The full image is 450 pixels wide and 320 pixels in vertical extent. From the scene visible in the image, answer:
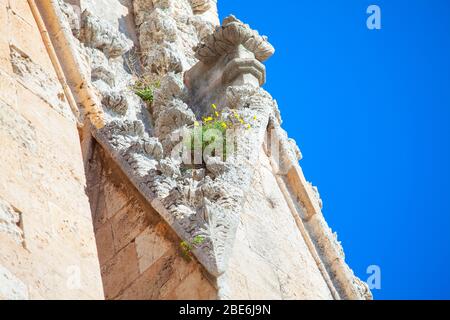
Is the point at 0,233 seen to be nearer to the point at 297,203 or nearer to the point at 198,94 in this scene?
the point at 297,203

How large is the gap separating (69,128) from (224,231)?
1363 millimetres

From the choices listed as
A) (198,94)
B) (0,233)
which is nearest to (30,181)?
(0,233)

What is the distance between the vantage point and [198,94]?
10.8 meters

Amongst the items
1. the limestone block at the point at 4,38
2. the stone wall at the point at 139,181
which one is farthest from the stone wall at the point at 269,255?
the limestone block at the point at 4,38

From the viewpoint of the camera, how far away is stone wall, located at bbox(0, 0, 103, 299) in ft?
20.3

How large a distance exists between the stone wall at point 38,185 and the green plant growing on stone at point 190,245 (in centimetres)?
64

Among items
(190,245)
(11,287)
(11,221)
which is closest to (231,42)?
(190,245)

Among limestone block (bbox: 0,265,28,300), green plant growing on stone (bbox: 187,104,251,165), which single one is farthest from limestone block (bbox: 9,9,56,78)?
limestone block (bbox: 0,265,28,300)

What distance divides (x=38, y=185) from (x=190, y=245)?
1.06 m

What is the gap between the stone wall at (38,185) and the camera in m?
6.18

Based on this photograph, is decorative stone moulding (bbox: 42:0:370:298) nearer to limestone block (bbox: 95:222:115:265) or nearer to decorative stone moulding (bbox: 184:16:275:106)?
decorative stone moulding (bbox: 184:16:275:106)

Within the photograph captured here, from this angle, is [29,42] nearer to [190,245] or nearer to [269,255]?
[190,245]

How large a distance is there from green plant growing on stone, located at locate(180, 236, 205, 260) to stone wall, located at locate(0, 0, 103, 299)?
645 mm

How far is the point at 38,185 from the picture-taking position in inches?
269
